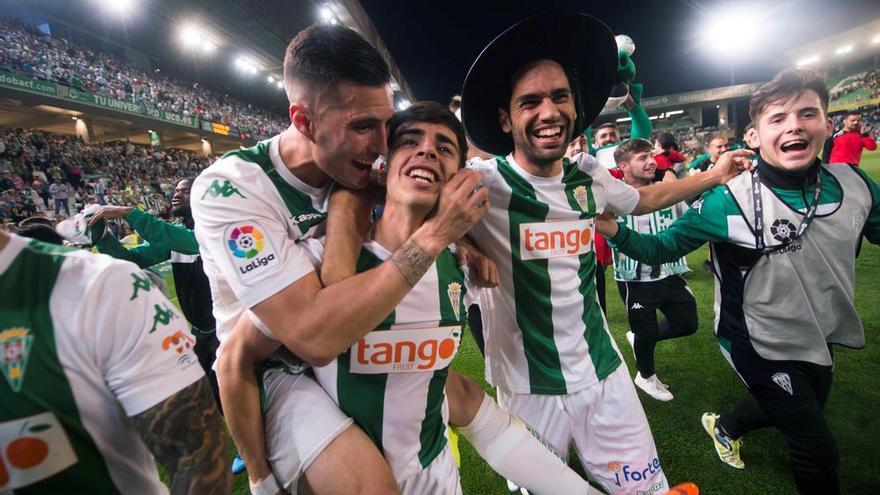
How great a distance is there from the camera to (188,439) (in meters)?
1.06

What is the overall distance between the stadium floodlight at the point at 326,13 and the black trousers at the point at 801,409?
22429 mm

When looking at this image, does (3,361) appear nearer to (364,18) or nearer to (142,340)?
(142,340)

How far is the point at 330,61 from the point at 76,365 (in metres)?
1.21

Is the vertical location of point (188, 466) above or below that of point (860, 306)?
above

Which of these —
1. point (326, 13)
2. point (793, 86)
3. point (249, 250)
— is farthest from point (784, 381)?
point (326, 13)

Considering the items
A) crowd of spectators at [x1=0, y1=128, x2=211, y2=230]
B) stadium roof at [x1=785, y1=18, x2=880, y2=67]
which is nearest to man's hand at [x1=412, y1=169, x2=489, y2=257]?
crowd of spectators at [x1=0, y1=128, x2=211, y2=230]

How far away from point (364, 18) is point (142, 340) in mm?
26916

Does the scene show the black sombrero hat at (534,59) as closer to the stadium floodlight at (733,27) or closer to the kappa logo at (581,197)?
the kappa logo at (581,197)

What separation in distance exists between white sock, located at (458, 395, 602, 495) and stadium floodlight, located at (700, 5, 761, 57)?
33546 millimetres

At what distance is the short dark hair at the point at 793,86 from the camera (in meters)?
1.81

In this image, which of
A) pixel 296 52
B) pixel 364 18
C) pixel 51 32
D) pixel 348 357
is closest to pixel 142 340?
pixel 348 357

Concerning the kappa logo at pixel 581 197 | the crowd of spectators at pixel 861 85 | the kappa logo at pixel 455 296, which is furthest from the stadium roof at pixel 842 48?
the kappa logo at pixel 455 296

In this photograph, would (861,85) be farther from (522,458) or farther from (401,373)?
(401,373)

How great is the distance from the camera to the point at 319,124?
5.20 feet
